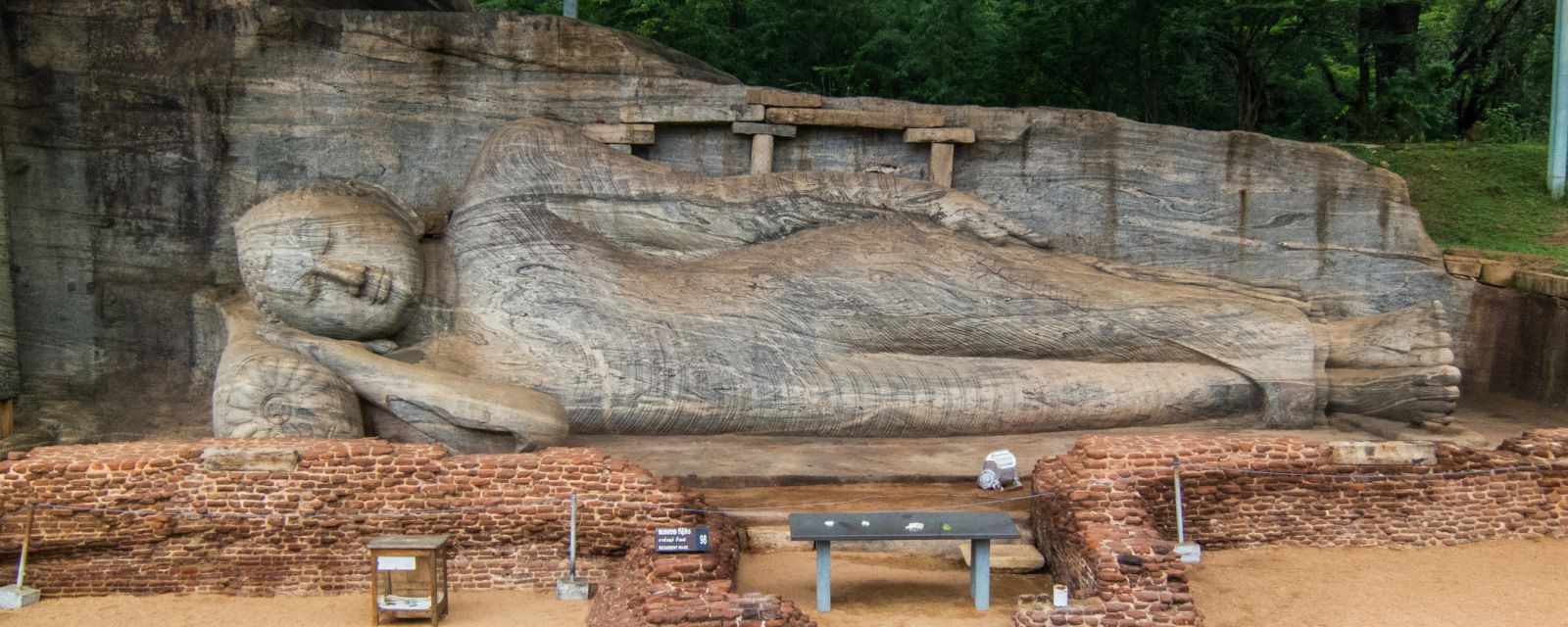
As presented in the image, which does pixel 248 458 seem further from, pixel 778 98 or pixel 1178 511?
pixel 1178 511

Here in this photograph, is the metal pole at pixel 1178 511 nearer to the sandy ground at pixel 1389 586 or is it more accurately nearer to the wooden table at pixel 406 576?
the sandy ground at pixel 1389 586

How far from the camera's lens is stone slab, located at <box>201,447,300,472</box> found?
22.0 feet

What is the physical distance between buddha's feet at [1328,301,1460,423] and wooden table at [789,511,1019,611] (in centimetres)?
331

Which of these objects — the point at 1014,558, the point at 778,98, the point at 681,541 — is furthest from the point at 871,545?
the point at 778,98

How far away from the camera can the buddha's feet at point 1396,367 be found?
8078mm

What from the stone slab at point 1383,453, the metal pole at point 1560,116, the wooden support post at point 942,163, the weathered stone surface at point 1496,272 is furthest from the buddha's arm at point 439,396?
the metal pole at point 1560,116

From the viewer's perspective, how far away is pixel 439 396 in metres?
7.61

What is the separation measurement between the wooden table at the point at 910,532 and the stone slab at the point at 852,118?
372 centimetres

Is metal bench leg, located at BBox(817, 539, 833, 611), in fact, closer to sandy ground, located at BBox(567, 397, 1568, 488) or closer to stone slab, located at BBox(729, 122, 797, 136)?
sandy ground, located at BBox(567, 397, 1568, 488)

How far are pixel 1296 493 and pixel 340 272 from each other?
6.06 m

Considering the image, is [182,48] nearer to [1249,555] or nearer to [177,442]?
[177,442]

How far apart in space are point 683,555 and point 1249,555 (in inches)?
132

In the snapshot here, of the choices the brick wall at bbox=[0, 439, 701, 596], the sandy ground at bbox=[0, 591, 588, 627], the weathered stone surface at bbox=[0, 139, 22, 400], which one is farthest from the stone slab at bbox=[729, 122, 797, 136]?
the weathered stone surface at bbox=[0, 139, 22, 400]

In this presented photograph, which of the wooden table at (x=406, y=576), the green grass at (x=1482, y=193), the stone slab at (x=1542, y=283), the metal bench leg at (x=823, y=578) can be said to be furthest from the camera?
the green grass at (x=1482, y=193)
